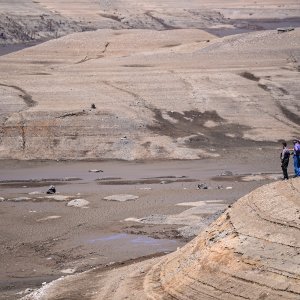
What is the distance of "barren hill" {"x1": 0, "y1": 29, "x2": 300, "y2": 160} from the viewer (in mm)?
29531

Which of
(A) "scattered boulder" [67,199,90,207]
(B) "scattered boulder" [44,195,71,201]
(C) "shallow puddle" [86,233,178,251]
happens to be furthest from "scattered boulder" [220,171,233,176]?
(C) "shallow puddle" [86,233,178,251]

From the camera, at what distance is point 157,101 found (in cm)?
3359

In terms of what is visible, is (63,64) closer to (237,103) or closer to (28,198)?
(237,103)

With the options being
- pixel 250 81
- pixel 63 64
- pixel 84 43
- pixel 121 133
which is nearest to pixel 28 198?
pixel 121 133

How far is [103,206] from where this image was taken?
2131 cm

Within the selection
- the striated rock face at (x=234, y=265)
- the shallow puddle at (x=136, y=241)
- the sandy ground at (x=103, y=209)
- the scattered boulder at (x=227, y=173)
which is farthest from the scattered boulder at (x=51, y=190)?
the striated rock face at (x=234, y=265)

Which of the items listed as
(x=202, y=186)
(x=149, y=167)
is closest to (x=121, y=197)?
(x=202, y=186)

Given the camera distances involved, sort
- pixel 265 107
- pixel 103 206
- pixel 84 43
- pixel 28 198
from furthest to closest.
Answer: pixel 84 43 → pixel 265 107 → pixel 28 198 → pixel 103 206

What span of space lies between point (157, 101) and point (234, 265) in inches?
877

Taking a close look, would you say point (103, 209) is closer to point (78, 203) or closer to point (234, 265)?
point (78, 203)

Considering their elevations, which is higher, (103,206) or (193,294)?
(193,294)

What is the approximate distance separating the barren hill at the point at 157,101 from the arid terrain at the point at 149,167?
7cm

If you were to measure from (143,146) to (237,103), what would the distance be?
235 inches

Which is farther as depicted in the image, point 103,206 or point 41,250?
point 103,206
